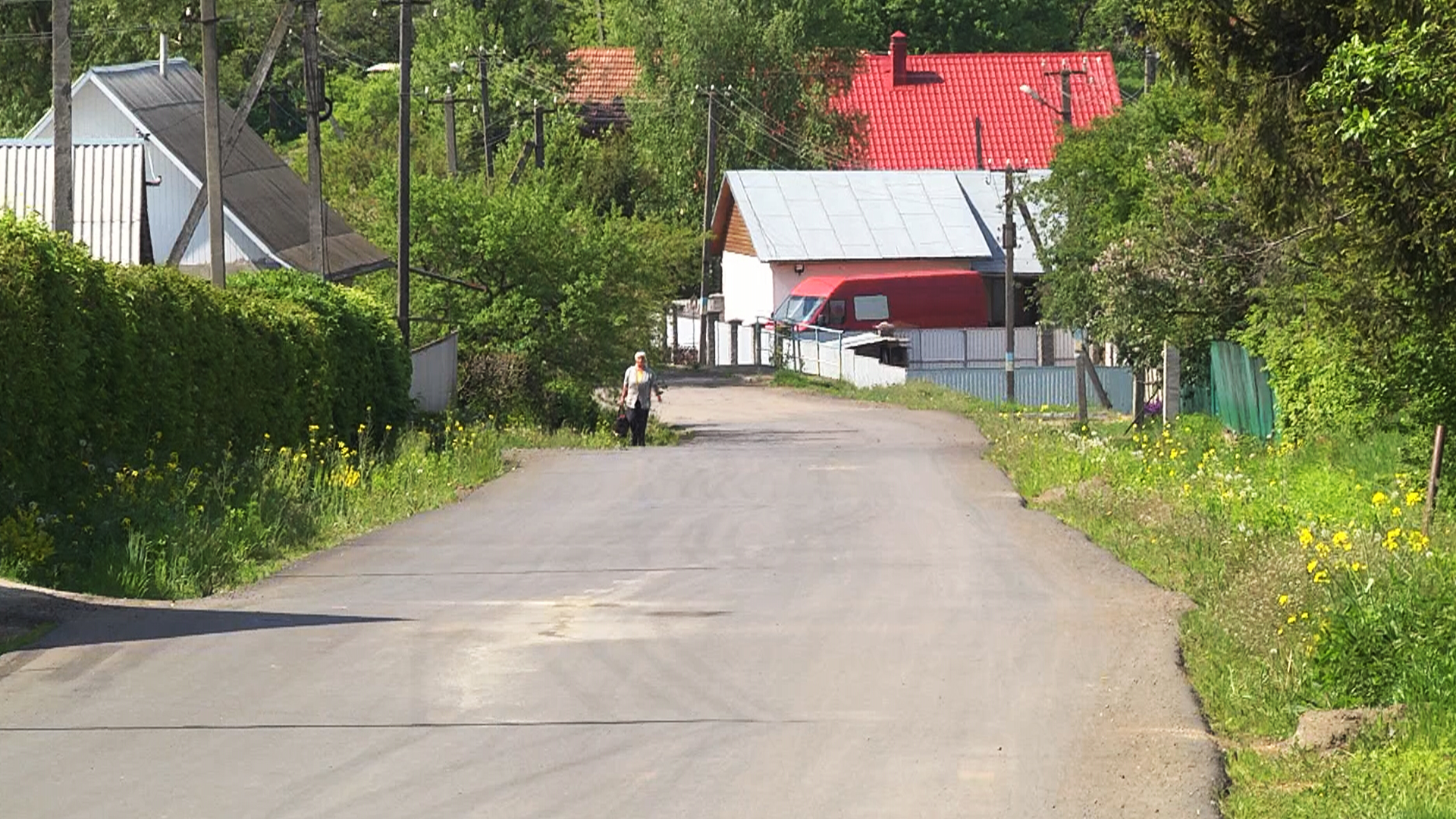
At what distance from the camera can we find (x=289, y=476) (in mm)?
19484

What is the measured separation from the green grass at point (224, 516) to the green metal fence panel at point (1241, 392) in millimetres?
13373

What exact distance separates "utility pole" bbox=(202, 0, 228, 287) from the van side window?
33.7m

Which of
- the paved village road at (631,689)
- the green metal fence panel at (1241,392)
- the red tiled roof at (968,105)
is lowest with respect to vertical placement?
the paved village road at (631,689)

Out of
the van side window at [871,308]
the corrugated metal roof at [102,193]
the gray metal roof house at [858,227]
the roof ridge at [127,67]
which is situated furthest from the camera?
the gray metal roof house at [858,227]

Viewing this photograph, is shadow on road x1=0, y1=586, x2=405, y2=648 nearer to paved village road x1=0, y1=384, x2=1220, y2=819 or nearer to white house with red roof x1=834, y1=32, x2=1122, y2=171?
paved village road x1=0, y1=384, x2=1220, y2=819

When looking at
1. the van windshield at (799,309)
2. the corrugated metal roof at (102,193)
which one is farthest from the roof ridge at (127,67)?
the van windshield at (799,309)

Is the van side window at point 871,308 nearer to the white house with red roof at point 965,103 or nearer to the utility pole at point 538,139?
the utility pole at point 538,139

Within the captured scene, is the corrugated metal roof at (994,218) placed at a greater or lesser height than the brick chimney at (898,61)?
lesser

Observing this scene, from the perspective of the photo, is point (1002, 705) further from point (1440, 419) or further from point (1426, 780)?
point (1440, 419)

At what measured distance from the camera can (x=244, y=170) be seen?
4231 cm

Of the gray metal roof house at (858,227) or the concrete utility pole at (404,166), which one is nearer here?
the concrete utility pole at (404,166)

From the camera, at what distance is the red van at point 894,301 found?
2367 inches

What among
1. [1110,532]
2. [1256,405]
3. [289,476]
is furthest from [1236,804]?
[1256,405]

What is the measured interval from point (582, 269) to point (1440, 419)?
2304cm
